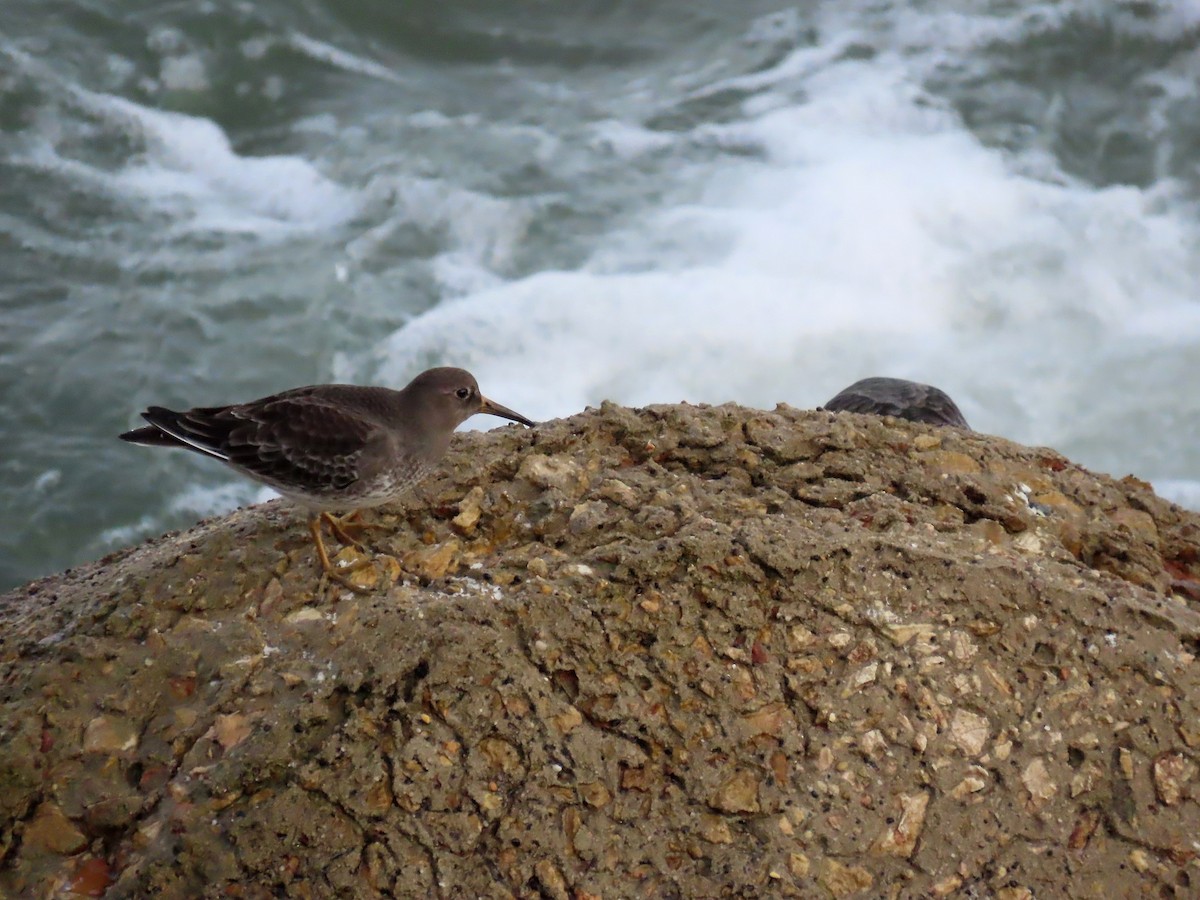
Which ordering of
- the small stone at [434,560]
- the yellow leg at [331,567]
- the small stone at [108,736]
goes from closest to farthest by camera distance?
1. the small stone at [108,736]
2. the yellow leg at [331,567]
3. the small stone at [434,560]

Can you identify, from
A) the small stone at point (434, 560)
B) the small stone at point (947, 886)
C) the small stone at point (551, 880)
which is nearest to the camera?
the small stone at point (551, 880)

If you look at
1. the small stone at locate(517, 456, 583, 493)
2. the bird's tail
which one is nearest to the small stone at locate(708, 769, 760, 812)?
the small stone at locate(517, 456, 583, 493)

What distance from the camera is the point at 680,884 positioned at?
3109 mm

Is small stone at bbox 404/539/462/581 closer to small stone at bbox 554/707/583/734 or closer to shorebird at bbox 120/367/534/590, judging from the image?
shorebird at bbox 120/367/534/590

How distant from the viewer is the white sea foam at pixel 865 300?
10148 millimetres

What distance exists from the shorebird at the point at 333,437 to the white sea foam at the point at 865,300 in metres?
5.30

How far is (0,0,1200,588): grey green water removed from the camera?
10148mm

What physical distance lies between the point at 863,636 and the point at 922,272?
7878 millimetres

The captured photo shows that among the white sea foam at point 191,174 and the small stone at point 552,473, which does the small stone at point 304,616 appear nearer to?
the small stone at point 552,473

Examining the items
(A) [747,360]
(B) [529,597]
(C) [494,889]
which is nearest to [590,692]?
(B) [529,597]

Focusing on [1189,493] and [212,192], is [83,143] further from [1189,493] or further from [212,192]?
[1189,493]

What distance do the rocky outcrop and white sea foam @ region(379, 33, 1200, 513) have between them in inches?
244

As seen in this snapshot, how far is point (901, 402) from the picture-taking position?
5738mm

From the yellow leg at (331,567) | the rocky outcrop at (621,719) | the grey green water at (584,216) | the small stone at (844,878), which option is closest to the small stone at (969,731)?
the rocky outcrop at (621,719)
